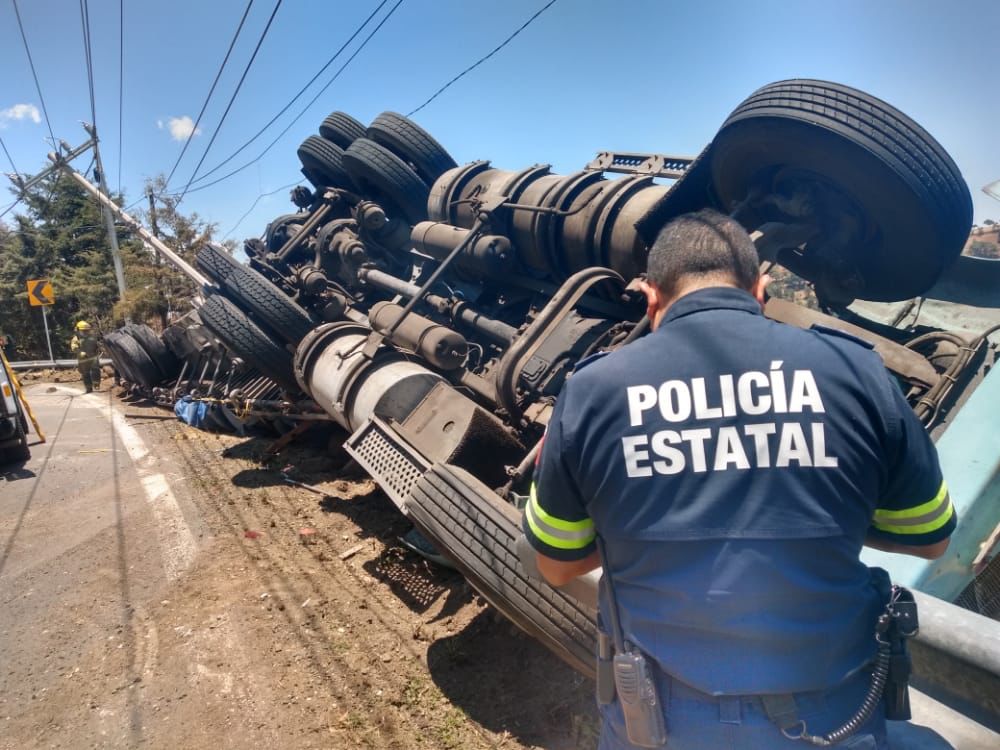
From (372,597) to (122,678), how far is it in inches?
52.5

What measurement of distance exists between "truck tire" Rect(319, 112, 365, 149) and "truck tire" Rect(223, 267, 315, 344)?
2.91m

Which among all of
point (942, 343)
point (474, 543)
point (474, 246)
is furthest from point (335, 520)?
point (942, 343)

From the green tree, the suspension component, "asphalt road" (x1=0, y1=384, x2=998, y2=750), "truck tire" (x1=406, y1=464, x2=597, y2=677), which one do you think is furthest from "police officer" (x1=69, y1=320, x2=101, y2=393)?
"truck tire" (x1=406, y1=464, x2=597, y2=677)

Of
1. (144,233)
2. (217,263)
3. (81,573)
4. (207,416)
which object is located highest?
(144,233)

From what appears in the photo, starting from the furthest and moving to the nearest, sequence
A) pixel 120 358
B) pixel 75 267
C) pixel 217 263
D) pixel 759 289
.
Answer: pixel 75 267
pixel 120 358
pixel 217 263
pixel 759 289

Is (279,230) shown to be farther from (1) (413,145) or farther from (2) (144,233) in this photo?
(2) (144,233)

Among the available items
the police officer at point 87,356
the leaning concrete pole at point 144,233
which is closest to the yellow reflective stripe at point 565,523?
the leaning concrete pole at point 144,233

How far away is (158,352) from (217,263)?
4.69 meters

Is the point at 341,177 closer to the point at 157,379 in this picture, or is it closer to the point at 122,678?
the point at 157,379

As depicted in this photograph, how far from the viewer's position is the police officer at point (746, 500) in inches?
46.1

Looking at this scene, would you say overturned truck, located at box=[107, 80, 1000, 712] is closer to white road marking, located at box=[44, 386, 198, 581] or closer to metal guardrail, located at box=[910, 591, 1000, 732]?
metal guardrail, located at box=[910, 591, 1000, 732]

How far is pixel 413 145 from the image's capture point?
7207 mm

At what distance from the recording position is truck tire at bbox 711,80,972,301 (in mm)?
2930

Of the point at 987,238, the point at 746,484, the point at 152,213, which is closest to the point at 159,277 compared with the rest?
the point at 152,213
